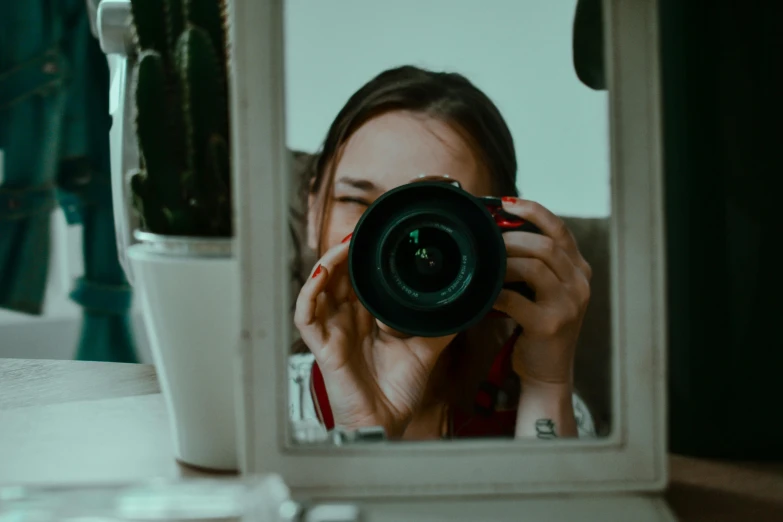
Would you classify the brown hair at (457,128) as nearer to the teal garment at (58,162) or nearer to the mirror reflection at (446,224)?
the mirror reflection at (446,224)

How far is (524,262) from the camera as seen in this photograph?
1.31 feet

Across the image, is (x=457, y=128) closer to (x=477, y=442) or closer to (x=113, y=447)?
(x=477, y=442)

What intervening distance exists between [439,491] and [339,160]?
180 mm

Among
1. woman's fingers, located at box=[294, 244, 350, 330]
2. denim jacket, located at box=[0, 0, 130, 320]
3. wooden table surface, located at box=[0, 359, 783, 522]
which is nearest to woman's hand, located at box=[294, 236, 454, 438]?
woman's fingers, located at box=[294, 244, 350, 330]

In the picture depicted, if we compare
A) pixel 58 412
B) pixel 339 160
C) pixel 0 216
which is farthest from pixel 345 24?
pixel 0 216

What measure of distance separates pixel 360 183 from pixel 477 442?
151mm

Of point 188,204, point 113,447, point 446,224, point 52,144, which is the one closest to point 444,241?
point 446,224

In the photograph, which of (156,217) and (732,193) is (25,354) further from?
(732,193)

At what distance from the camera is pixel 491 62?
399 millimetres

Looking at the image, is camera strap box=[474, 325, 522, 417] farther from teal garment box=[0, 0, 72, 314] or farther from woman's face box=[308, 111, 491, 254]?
teal garment box=[0, 0, 72, 314]

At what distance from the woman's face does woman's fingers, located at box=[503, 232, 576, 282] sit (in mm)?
31

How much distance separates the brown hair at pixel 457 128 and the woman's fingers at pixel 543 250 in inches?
1.0

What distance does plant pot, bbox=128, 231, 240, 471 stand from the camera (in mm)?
391

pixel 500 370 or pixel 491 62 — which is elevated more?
pixel 491 62
